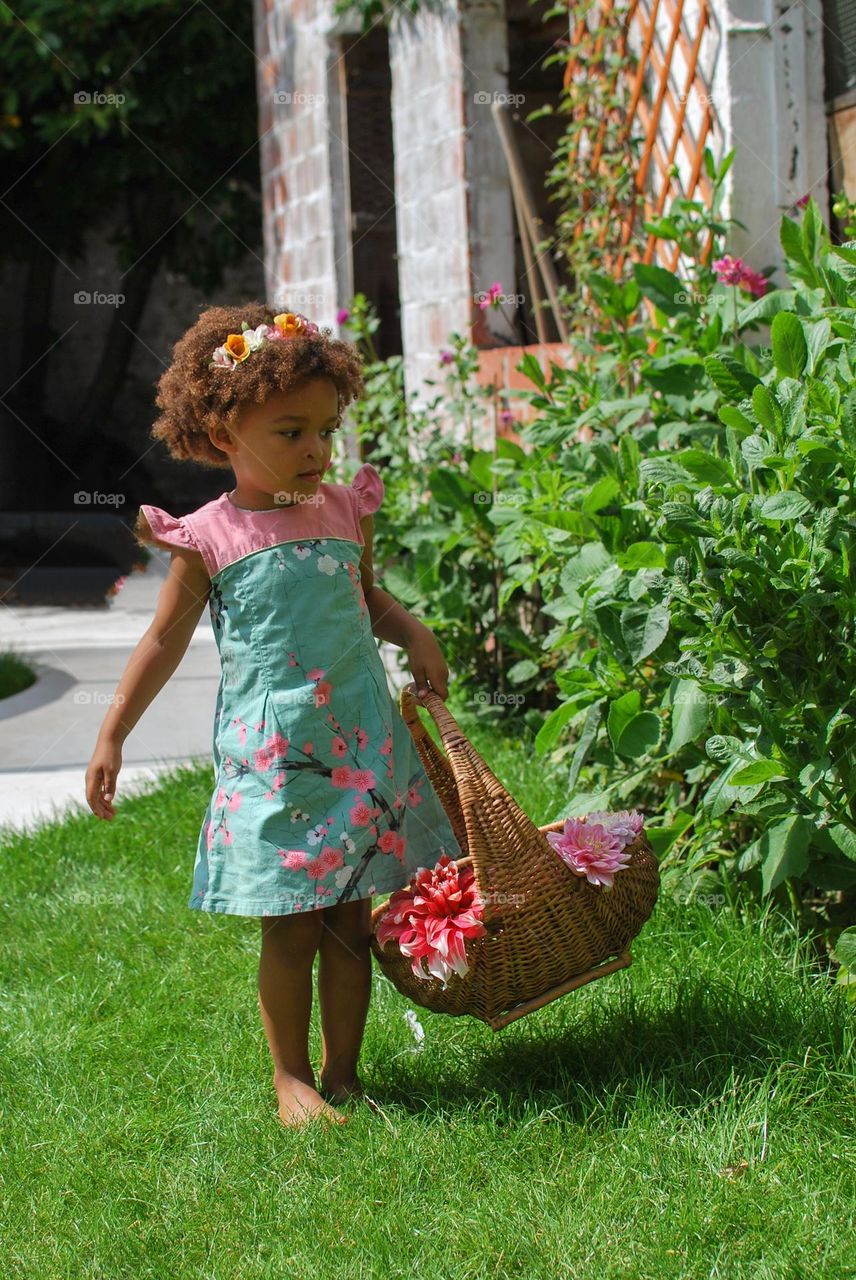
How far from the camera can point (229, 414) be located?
7.09 ft

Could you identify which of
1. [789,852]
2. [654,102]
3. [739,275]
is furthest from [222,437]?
[654,102]

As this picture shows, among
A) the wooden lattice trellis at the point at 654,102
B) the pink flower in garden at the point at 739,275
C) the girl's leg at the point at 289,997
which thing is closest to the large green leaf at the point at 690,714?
the girl's leg at the point at 289,997

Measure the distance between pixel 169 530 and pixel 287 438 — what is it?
23cm

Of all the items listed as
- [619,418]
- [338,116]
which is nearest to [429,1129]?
[619,418]

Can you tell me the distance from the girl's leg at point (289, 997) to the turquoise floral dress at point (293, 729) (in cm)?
10

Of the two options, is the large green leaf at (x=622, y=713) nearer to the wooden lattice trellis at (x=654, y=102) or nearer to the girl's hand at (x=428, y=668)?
the girl's hand at (x=428, y=668)

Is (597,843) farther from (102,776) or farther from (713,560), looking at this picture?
(102,776)

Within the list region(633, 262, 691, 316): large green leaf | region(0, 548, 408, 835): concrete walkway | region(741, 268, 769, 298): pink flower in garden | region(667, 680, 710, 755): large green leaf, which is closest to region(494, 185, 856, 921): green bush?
region(667, 680, 710, 755): large green leaf

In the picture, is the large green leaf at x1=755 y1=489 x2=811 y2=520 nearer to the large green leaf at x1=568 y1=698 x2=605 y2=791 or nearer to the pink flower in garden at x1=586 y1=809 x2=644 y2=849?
the pink flower in garden at x1=586 y1=809 x2=644 y2=849

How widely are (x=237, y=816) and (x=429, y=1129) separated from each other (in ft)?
1.74

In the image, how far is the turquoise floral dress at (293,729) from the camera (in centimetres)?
209

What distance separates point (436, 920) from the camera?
2.02 m

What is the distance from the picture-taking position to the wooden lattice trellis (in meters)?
3.69

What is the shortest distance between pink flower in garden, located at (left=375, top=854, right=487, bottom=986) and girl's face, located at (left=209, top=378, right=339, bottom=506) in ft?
2.06
